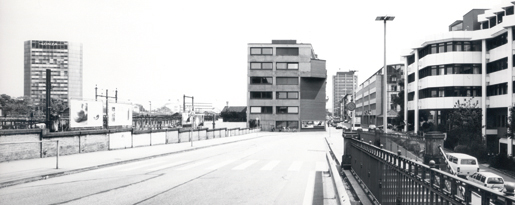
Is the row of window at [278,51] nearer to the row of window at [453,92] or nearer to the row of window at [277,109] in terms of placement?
the row of window at [277,109]

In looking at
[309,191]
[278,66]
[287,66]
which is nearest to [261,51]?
[278,66]

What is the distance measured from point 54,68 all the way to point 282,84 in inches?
1996

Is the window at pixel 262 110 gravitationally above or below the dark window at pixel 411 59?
below

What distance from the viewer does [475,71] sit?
42906 mm

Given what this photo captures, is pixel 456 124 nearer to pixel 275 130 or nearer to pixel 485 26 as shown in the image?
pixel 485 26

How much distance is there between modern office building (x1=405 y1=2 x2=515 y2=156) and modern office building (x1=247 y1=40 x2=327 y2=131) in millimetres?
38162

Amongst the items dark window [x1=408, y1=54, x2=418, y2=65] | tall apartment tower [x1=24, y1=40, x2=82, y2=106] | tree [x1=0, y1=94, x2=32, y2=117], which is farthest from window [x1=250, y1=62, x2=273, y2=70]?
tree [x1=0, y1=94, x2=32, y2=117]

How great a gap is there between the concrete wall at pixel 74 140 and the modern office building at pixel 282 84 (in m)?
54.2

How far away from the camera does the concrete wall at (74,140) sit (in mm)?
17984

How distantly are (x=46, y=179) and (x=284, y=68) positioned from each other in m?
80.8

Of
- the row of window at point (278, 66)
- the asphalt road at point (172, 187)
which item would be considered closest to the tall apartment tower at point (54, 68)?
the asphalt road at point (172, 187)

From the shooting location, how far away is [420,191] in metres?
4.74

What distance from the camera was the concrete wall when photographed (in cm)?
1798

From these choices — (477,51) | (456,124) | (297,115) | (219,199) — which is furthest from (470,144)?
(297,115)
